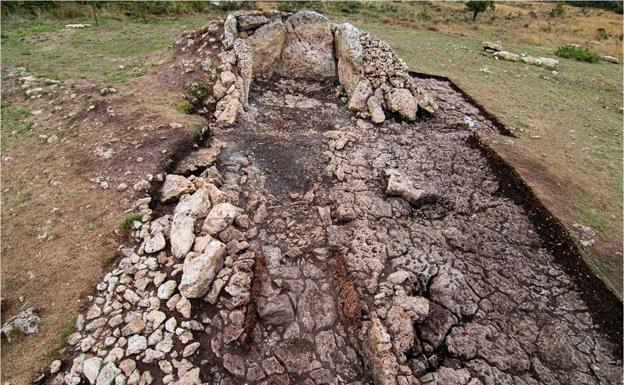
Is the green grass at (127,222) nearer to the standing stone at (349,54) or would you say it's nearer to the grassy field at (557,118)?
the standing stone at (349,54)

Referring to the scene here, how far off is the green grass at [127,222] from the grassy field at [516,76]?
14.2 feet

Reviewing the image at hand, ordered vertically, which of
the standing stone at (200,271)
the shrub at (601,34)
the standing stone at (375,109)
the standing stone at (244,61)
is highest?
the standing stone at (244,61)

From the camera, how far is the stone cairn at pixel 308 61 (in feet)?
29.2

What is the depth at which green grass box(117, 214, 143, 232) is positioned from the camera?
5.20m

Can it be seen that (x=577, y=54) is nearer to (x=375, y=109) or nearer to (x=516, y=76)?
(x=516, y=76)

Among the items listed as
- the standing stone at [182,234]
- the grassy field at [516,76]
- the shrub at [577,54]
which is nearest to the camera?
the standing stone at [182,234]

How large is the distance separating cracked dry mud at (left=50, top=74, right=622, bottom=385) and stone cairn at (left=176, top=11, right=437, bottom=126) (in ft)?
6.95

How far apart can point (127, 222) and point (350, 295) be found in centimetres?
328

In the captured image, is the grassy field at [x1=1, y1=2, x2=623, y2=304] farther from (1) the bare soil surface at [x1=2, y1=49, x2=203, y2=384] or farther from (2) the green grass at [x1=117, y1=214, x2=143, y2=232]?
(2) the green grass at [x1=117, y1=214, x2=143, y2=232]

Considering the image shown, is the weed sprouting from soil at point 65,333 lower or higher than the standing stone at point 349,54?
lower

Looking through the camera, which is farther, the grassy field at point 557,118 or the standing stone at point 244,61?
the standing stone at point 244,61

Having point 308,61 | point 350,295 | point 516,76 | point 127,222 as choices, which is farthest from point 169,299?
point 516,76

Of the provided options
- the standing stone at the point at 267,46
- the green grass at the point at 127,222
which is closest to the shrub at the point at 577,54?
the standing stone at the point at 267,46

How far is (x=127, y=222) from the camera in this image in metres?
5.25
